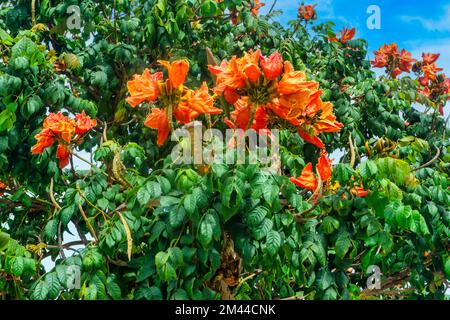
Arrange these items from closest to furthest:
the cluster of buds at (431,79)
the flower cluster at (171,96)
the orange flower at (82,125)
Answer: the flower cluster at (171,96) → the orange flower at (82,125) → the cluster of buds at (431,79)

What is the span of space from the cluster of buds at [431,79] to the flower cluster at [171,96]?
366 centimetres

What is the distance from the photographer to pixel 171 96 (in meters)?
2.03

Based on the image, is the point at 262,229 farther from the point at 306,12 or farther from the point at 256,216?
the point at 306,12

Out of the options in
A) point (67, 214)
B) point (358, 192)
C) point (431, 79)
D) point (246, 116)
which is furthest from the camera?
point (431, 79)

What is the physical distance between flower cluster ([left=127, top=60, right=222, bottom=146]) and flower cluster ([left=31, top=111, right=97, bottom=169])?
792 millimetres

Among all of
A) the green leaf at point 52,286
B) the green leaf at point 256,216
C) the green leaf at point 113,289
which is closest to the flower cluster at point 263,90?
the green leaf at point 256,216

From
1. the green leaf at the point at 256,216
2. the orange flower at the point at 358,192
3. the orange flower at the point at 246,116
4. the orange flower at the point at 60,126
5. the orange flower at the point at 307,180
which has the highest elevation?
the orange flower at the point at 60,126

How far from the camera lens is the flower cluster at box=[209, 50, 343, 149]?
75.8 inches

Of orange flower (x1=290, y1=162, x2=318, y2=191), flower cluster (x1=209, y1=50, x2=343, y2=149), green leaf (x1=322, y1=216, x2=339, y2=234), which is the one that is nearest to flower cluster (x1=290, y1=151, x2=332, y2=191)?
orange flower (x1=290, y1=162, x2=318, y2=191)

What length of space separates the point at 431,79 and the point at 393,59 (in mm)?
380

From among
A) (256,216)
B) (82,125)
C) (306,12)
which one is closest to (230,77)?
(256,216)

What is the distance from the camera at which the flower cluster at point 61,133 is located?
275cm

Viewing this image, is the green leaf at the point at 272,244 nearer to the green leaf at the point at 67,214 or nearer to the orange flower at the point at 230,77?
the orange flower at the point at 230,77
